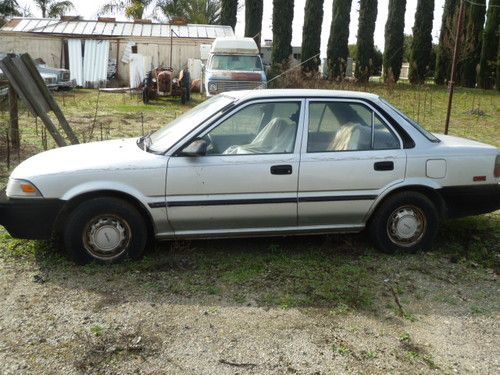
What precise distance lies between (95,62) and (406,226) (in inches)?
939

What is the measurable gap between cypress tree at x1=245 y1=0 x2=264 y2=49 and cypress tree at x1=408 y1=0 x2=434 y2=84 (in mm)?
9811

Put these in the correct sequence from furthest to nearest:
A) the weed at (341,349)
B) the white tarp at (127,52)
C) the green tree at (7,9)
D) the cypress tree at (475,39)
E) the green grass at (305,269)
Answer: the green tree at (7,9) → the cypress tree at (475,39) → the white tarp at (127,52) → the green grass at (305,269) → the weed at (341,349)

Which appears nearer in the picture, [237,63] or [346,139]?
[346,139]

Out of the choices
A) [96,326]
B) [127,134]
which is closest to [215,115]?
[96,326]

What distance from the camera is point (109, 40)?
2645 centimetres

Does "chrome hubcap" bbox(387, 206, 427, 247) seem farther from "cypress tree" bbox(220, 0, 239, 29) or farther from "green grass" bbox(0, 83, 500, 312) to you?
"cypress tree" bbox(220, 0, 239, 29)

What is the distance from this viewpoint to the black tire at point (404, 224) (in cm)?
478

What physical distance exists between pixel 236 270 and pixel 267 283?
13.4 inches

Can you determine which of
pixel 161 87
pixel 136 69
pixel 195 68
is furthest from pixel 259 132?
pixel 136 69

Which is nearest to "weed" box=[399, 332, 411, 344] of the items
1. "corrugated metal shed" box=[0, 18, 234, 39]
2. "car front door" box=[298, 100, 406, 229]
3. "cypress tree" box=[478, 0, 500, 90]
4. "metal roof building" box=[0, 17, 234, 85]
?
"car front door" box=[298, 100, 406, 229]

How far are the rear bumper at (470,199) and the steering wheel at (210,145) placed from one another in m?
2.07

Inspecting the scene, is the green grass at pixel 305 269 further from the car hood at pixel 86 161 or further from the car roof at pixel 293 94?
the car roof at pixel 293 94

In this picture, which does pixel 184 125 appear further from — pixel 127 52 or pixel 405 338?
pixel 127 52

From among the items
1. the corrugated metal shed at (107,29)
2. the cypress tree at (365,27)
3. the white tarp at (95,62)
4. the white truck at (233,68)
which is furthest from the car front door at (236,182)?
the cypress tree at (365,27)
